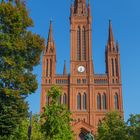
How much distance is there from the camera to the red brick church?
78250 millimetres

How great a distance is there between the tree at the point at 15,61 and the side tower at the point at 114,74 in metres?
57.3

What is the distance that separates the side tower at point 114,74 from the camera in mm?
79125

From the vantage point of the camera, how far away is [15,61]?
891 inches

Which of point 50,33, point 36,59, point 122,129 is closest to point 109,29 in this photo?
point 50,33

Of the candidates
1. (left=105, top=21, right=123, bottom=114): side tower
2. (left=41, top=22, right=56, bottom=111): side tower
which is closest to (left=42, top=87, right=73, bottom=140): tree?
(left=41, top=22, right=56, bottom=111): side tower

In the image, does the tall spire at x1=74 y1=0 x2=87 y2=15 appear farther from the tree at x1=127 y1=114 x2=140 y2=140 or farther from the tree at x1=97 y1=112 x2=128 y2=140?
the tree at x1=127 y1=114 x2=140 y2=140

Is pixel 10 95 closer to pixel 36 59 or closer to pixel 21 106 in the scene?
pixel 21 106

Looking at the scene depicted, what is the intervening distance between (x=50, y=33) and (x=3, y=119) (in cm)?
6820

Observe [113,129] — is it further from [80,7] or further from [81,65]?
[80,7]

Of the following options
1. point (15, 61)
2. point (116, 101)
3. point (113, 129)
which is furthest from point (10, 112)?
point (116, 101)

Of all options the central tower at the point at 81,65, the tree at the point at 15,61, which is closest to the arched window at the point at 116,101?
the central tower at the point at 81,65

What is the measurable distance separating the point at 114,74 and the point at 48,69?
56.1 ft

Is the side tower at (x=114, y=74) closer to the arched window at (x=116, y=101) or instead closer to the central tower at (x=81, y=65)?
the arched window at (x=116, y=101)

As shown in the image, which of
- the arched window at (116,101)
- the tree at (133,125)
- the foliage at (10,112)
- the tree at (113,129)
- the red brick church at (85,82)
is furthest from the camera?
the arched window at (116,101)
